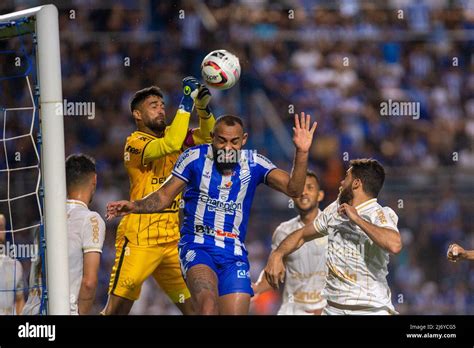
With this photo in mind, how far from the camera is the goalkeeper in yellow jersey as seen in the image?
8.68 metres

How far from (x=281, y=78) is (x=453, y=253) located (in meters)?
6.07

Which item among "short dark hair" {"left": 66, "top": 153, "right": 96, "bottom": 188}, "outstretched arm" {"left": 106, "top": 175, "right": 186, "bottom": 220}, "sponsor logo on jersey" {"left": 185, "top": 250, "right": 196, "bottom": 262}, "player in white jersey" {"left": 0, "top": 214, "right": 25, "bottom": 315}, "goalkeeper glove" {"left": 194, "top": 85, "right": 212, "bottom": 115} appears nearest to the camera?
"outstretched arm" {"left": 106, "top": 175, "right": 186, "bottom": 220}

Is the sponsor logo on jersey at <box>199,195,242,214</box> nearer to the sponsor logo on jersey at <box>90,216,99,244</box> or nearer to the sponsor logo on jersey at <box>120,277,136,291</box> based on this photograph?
the sponsor logo on jersey at <box>90,216,99,244</box>

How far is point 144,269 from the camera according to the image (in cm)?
873

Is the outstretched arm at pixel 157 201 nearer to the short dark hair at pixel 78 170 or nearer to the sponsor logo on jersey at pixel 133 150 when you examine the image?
the short dark hair at pixel 78 170

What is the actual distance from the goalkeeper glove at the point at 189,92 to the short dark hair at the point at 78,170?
0.80 m

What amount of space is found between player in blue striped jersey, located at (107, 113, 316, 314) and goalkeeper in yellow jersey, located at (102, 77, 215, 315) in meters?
0.56

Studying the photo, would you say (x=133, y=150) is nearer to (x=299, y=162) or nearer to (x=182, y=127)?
(x=182, y=127)

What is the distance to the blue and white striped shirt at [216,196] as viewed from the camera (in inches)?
316

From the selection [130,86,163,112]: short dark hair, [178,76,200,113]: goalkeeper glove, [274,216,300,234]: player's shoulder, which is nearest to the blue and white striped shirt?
[178,76,200,113]: goalkeeper glove

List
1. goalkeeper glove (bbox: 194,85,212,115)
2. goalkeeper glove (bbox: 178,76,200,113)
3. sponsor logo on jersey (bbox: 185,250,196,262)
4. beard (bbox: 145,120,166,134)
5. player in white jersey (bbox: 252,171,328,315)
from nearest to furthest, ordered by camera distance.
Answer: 1. sponsor logo on jersey (bbox: 185,250,196,262)
2. goalkeeper glove (bbox: 178,76,200,113)
3. goalkeeper glove (bbox: 194,85,212,115)
4. beard (bbox: 145,120,166,134)
5. player in white jersey (bbox: 252,171,328,315)
